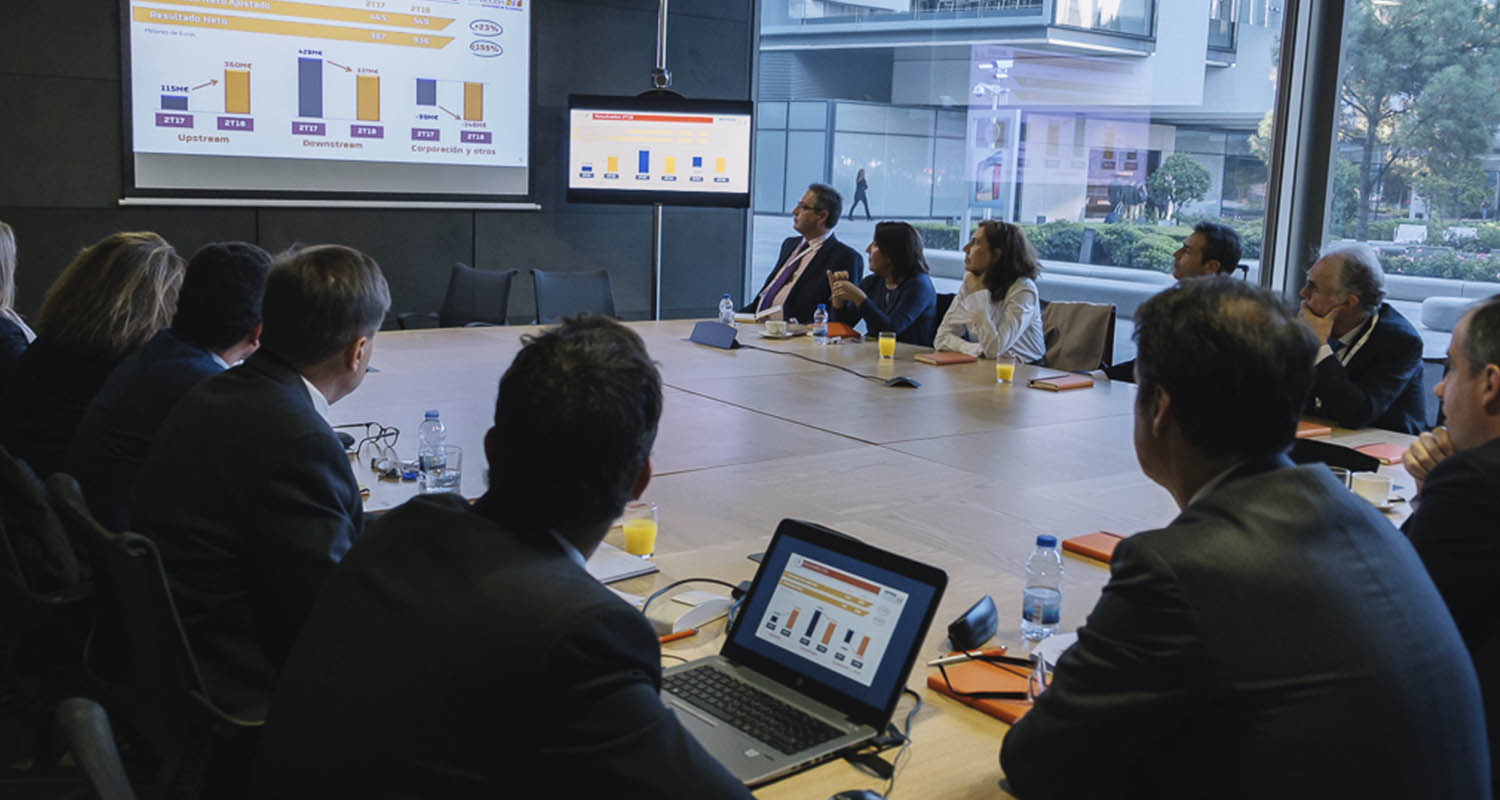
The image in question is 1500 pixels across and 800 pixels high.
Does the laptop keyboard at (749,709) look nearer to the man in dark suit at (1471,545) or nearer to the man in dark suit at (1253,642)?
the man in dark suit at (1253,642)

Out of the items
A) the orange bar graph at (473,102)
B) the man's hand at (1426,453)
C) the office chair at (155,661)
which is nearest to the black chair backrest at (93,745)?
the office chair at (155,661)

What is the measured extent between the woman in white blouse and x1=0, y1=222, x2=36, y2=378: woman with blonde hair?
12.2ft

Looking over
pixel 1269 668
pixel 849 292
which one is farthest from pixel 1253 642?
pixel 849 292

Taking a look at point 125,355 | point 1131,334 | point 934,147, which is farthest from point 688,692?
point 934,147

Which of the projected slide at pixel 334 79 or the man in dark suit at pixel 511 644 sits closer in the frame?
the man in dark suit at pixel 511 644

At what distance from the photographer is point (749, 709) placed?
182cm

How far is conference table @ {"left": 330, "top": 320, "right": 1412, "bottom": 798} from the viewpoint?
2.12 m

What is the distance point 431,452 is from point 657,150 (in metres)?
5.18

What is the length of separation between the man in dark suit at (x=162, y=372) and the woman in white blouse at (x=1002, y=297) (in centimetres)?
362

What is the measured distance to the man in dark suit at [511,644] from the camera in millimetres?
1202

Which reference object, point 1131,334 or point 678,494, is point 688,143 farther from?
point 1131,334

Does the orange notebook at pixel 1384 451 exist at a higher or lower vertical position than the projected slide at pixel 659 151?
lower

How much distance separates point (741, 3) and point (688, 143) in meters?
1.30

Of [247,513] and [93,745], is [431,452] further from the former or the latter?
[93,745]
